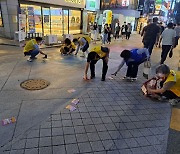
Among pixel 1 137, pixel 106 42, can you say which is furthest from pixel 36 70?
pixel 106 42

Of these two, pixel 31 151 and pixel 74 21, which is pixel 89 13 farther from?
pixel 31 151

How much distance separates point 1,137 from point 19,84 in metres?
2.31

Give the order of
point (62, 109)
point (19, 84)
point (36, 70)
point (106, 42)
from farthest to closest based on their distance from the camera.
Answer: point (106, 42) < point (36, 70) < point (19, 84) < point (62, 109)

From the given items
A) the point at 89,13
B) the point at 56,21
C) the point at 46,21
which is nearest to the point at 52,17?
the point at 56,21

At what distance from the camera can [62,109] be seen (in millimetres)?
3646

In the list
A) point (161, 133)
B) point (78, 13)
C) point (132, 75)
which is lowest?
point (161, 133)

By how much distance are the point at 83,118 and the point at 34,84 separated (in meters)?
2.14

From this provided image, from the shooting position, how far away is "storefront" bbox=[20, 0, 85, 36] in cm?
1420

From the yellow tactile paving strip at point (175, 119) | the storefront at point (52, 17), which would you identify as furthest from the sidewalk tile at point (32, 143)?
the storefront at point (52, 17)

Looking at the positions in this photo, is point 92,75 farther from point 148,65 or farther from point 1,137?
point 1,137

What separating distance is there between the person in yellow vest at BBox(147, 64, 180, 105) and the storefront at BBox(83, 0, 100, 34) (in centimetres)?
1683

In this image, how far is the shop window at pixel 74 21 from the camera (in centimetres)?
1835

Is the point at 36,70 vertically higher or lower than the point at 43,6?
lower

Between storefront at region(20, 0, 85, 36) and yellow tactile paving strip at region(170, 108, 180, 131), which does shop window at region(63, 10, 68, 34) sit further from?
yellow tactile paving strip at region(170, 108, 180, 131)
